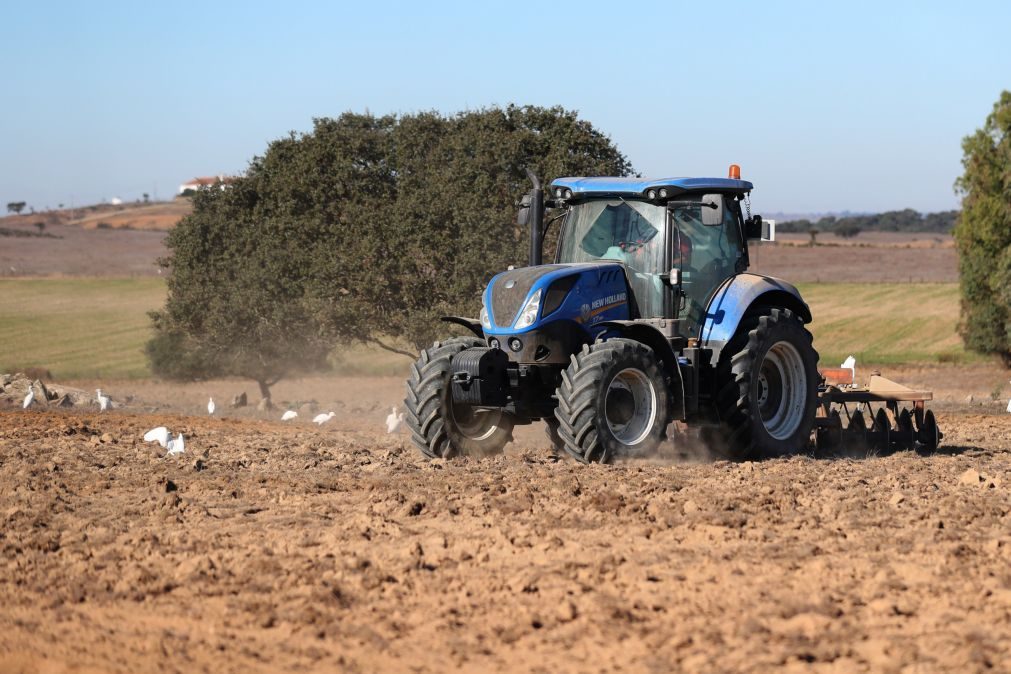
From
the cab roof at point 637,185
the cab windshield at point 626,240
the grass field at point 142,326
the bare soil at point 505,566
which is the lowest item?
the grass field at point 142,326

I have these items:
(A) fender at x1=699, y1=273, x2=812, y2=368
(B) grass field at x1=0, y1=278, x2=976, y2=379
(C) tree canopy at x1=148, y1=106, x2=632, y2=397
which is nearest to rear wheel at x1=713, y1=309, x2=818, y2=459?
(A) fender at x1=699, y1=273, x2=812, y2=368

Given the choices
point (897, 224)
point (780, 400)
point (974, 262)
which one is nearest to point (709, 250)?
point (780, 400)

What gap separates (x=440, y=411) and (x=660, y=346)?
2087 mm

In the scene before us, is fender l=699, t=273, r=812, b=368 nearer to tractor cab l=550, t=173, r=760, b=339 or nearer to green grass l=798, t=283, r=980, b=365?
tractor cab l=550, t=173, r=760, b=339

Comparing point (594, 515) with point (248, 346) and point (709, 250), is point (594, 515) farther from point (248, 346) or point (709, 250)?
point (248, 346)

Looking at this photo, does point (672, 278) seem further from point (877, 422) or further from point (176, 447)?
point (176, 447)

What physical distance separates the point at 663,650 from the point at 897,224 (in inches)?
5458

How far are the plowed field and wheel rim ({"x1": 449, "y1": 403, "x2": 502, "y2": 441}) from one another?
503 millimetres

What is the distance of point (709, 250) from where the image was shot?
41.1ft

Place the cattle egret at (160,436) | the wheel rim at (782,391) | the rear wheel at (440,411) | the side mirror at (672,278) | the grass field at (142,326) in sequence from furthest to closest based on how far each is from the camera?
the grass field at (142,326)
the cattle egret at (160,436)
the wheel rim at (782,391)
the side mirror at (672,278)
the rear wheel at (440,411)

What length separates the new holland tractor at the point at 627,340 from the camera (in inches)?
452

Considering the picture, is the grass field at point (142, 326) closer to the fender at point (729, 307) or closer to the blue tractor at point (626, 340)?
the blue tractor at point (626, 340)

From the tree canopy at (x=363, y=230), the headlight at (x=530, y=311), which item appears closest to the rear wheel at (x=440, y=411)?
the headlight at (x=530, y=311)

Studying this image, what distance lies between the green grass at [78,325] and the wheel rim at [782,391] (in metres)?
35.6
